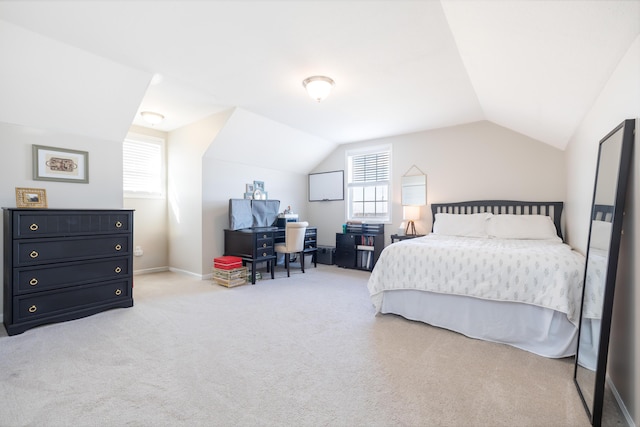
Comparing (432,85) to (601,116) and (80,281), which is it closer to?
(601,116)

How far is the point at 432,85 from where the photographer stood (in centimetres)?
325

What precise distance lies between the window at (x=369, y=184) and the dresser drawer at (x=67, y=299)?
404 centimetres

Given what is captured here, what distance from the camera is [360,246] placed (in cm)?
542

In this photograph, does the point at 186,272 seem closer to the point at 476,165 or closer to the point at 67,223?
the point at 67,223

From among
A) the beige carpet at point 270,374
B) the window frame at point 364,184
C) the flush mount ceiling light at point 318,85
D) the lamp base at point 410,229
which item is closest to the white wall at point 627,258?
the beige carpet at point 270,374

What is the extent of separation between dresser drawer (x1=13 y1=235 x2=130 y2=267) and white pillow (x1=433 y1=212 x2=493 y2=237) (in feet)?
13.4

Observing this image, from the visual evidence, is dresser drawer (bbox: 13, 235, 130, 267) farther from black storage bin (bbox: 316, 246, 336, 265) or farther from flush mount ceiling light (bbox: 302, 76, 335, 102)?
black storage bin (bbox: 316, 246, 336, 265)

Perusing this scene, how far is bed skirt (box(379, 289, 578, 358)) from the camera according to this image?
223cm

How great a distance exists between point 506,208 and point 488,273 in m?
2.25

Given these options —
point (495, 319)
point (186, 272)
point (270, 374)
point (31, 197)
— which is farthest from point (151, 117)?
point (495, 319)

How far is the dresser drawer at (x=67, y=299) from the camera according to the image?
8.59ft

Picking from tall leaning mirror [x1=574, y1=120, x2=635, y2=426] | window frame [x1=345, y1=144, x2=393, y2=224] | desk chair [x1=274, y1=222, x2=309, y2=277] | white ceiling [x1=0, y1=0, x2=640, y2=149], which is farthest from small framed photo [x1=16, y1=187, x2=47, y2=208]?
tall leaning mirror [x1=574, y1=120, x2=635, y2=426]

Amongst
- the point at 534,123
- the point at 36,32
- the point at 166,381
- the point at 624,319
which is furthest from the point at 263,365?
the point at 534,123

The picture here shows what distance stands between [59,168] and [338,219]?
4.40 metres
